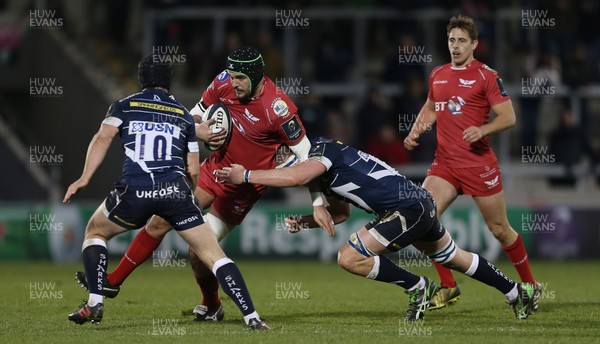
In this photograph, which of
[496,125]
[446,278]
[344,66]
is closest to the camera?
[496,125]

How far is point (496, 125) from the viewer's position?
418 inches

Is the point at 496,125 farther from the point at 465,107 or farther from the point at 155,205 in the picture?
the point at 155,205

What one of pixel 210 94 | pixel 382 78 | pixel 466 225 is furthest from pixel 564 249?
pixel 210 94

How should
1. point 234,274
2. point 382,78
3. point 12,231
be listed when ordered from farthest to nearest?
point 382,78, point 12,231, point 234,274

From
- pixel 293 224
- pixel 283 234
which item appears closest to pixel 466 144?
pixel 293 224

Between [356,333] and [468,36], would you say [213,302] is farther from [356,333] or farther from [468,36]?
[468,36]

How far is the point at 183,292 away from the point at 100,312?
13.4 ft

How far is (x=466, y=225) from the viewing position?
1853 centimetres

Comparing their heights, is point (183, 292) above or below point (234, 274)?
below

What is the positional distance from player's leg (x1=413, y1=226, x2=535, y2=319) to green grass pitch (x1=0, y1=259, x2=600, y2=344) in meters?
0.19

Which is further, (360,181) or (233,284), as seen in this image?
(360,181)

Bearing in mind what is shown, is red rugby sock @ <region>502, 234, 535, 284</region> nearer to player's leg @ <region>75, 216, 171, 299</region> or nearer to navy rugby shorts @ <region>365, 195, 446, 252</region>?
navy rugby shorts @ <region>365, 195, 446, 252</region>

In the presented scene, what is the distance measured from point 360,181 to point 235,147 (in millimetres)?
1466

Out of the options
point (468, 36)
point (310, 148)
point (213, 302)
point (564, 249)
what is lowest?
point (564, 249)
